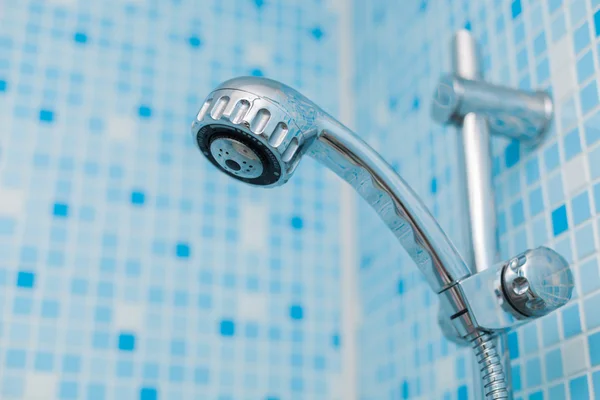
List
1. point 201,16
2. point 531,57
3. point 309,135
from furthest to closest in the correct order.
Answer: point 201,16 → point 531,57 → point 309,135

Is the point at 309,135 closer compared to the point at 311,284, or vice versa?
the point at 309,135

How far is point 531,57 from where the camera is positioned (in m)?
A: 0.65

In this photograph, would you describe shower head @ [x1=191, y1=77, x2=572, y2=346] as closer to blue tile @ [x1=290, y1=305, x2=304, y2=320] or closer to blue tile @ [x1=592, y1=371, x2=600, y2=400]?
blue tile @ [x1=592, y1=371, x2=600, y2=400]

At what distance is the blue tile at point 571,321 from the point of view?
1.79ft

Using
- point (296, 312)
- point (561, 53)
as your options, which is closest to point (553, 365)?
point (561, 53)

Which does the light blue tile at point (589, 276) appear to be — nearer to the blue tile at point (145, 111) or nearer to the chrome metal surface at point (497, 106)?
the chrome metal surface at point (497, 106)

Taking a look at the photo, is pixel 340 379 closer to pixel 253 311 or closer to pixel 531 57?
pixel 253 311

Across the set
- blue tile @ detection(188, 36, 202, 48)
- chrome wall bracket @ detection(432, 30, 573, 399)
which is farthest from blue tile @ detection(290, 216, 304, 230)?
chrome wall bracket @ detection(432, 30, 573, 399)

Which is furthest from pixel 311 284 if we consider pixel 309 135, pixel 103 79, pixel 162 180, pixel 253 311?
pixel 309 135

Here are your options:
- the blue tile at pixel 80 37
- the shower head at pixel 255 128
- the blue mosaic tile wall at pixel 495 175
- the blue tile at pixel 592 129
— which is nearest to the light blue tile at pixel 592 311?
the blue mosaic tile wall at pixel 495 175

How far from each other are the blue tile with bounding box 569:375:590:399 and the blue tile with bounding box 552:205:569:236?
0.33ft

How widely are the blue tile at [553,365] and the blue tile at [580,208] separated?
0.09 meters

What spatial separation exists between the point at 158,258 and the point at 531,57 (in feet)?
1.39

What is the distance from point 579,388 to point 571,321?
44mm
